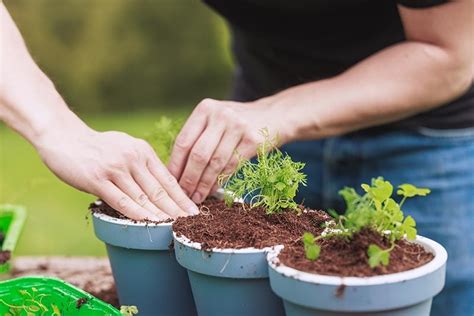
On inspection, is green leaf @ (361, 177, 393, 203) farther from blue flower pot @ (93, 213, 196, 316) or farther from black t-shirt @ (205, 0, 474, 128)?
black t-shirt @ (205, 0, 474, 128)

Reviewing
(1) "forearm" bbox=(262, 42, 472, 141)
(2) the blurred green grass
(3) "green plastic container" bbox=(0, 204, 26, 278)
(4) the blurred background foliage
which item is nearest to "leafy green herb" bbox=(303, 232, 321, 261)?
(1) "forearm" bbox=(262, 42, 472, 141)

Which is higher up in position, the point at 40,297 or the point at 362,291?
the point at 362,291

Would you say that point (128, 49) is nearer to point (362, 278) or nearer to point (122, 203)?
point (122, 203)

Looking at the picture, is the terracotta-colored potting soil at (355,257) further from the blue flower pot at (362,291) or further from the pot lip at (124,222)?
the pot lip at (124,222)

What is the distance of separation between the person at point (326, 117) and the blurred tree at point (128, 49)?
4898 millimetres

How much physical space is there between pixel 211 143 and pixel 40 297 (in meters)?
0.59

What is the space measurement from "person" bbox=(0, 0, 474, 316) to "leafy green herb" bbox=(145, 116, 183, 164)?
0.24 m

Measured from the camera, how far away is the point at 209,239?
68.9 inches

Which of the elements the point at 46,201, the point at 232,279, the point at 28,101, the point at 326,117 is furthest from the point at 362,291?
the point at 46,201

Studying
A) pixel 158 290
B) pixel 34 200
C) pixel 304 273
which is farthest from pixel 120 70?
pixel 304 273

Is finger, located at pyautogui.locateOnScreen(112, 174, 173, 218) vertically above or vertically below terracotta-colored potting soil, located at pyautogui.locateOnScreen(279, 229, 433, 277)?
below

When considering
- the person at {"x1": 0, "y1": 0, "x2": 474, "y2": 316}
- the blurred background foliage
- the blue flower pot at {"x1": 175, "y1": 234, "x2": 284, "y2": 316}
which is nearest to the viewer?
the blue flower pot at {"x1": 175, "y1": 234, "x2": 284, "y2": 316}

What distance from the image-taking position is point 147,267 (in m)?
2.00

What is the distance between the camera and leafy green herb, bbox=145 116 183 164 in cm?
240
